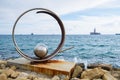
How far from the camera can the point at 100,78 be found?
884 cm

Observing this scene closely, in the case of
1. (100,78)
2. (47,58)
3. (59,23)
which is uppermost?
(59,23)

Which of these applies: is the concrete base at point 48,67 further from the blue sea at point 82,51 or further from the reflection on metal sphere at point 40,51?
the blue sea at point 82,51

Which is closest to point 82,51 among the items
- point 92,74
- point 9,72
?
point 92,74

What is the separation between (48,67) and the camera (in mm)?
8859

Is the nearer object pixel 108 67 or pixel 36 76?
pixel 36 76

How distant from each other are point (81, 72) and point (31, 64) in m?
1.86

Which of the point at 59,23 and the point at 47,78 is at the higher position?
the point at 59,23

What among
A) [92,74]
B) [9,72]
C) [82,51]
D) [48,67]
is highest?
[48,67]

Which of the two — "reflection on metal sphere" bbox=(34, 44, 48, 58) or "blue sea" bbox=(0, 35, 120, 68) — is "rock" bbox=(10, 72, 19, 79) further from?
"blue sea" bbox=(0, 35, 120, 68)

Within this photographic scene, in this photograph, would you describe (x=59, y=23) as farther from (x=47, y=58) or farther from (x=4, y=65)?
(x=4, y=65)

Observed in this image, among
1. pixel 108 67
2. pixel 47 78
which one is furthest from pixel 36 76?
pixel 108 67

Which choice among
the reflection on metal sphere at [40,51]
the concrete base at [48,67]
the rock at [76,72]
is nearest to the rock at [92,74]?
the rock at [76,72]

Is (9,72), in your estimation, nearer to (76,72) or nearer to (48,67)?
(48,67)

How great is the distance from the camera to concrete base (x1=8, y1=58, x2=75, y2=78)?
8594mm
